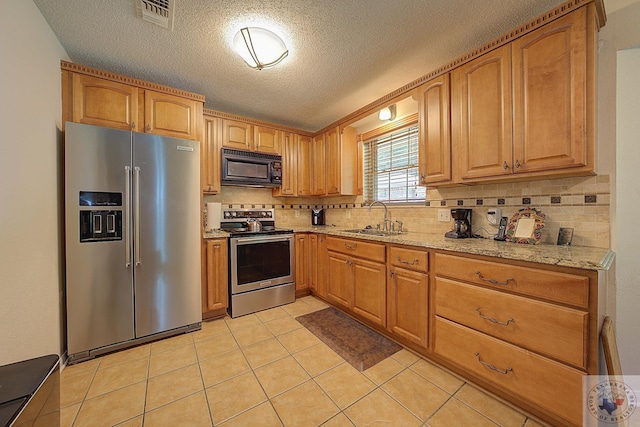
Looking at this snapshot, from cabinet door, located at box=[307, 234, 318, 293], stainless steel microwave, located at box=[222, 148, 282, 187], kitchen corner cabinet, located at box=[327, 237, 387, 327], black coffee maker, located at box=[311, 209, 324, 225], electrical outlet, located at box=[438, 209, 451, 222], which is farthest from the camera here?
black coffee maker, located at box=[311, 209, 324, 225]

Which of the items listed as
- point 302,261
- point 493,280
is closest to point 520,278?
point 493,280

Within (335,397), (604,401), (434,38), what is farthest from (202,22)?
(604,401)

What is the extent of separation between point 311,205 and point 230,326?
212 cm

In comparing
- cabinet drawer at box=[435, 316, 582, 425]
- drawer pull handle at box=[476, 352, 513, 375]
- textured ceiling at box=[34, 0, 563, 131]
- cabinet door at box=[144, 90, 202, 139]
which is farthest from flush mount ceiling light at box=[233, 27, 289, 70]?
drawer pull handle at box=[476, 352, 513, 375]

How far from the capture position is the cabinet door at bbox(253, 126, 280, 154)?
3.14 meters

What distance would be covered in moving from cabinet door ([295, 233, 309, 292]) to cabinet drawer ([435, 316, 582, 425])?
1.77 meters

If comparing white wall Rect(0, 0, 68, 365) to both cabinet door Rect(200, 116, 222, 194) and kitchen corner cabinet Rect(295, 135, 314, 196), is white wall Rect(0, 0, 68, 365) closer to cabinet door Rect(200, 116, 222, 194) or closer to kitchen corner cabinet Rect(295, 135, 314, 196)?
cabinet door Rect(200, 116, 222, 194)

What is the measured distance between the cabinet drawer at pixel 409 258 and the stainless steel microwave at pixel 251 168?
73.7 inches

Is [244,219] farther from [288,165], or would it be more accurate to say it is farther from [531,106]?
[531,106]

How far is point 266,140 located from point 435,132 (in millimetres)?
2078

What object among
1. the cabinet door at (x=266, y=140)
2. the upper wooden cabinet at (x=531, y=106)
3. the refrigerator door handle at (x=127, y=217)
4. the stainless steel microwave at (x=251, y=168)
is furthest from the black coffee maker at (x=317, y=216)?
the refrigerator door handle at (x=127, y=217)

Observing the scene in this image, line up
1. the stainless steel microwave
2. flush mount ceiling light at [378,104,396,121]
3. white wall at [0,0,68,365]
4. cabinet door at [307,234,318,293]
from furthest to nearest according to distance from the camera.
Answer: cabinet door at [307,234,318,293] → the stainless steel microwave → flush mount ceiling light at [378,104,396,121] → white wall at [0,0,68,365]

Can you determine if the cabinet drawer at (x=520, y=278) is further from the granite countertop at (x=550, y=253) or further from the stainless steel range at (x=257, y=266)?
the stainless steel range at (x=257, y=266)

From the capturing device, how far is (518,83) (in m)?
1.57
